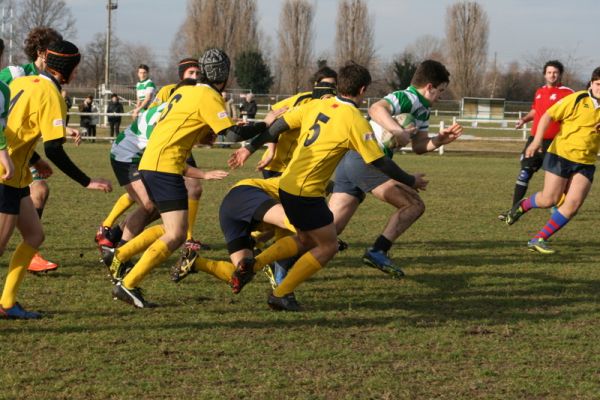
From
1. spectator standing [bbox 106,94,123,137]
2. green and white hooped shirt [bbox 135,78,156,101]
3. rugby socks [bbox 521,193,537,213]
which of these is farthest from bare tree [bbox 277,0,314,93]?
rugby socks [bbox 521,193,537,213]

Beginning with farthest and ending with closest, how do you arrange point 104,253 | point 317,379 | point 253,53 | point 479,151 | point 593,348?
point 253,53 < point 479,151 < point 104,253 < point 593,348 < point 317,379

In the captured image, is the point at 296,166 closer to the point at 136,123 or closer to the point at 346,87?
the point at 346,87

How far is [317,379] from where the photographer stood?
4.94 meters

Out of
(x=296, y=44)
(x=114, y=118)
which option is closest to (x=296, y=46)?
(x=296, y=44)

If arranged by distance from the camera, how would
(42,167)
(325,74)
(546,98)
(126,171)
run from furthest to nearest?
(546,98) → (325,74) → (126,171) → (42,167)

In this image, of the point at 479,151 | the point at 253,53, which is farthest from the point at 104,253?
the point at 253,53

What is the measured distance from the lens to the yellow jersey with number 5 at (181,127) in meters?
6.25

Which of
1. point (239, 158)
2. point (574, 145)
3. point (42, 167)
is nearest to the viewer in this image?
point (239, 158)

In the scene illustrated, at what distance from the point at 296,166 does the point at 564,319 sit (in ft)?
7.49

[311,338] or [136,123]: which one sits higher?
[136,123]

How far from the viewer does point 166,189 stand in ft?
20.9

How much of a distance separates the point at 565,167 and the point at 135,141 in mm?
4676

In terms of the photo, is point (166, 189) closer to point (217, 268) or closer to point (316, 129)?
point (217, 268)

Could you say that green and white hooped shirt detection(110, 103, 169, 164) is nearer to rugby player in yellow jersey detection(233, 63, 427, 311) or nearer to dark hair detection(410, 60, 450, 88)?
rugby player in yellow jersey detection(233, 63, 427, 311)
